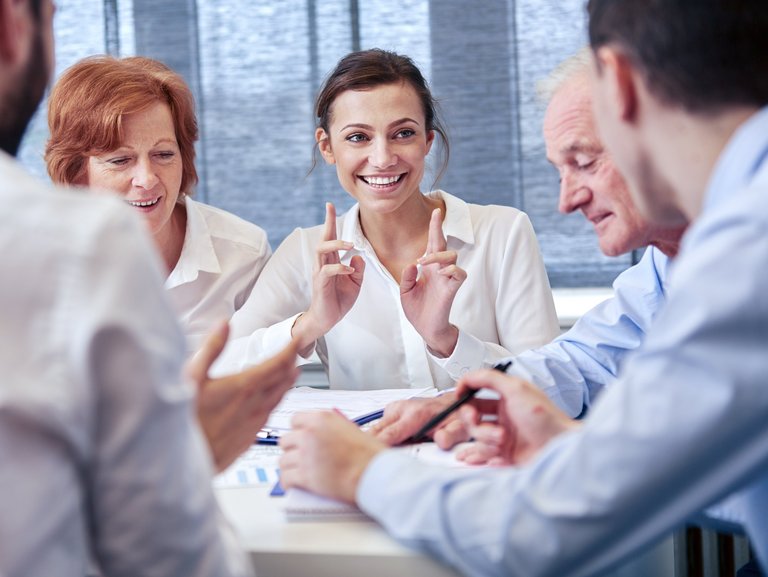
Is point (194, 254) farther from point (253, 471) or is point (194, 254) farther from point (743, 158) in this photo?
point (743, 158)

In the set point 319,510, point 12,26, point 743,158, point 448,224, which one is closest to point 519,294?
point 448,224

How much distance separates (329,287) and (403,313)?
0.26 metres

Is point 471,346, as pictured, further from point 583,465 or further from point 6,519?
point 6,519

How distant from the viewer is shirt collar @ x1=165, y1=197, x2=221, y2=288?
2211 millimetres

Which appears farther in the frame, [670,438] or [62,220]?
[670,438]

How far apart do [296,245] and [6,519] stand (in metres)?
1.68

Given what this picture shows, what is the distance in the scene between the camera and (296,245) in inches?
89.9

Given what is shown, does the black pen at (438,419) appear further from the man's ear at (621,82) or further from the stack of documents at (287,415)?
the man's ear at (621,82)

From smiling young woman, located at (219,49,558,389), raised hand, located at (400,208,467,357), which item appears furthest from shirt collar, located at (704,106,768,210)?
smiling young woman, located at (219,49,558,389)

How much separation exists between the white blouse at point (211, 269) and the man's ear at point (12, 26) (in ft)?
4.68

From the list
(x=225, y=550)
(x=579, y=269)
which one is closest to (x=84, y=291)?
(x=225, y=550)

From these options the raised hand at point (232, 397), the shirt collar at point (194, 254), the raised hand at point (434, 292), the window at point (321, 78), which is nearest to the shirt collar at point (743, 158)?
the raised hand at point (232, 397)

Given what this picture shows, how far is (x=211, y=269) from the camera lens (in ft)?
7.30

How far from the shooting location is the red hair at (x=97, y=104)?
2076 mm
